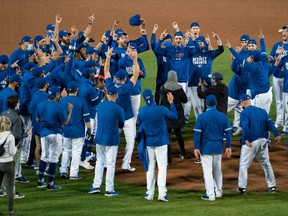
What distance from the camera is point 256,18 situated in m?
33.1

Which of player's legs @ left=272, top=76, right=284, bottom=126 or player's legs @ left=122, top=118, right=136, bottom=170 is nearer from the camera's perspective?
player's legs @ left=122, top=118, right=136, bottom=170

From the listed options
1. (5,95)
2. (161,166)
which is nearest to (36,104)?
(5,95)

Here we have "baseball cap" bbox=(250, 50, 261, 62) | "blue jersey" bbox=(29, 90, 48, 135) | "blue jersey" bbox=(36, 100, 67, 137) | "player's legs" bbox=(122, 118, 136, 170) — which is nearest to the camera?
"blue jersey" bbox=(36, 100, 67, 137)

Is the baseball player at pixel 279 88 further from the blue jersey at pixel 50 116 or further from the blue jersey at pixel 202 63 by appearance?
the blue jersey at pixel 50 116

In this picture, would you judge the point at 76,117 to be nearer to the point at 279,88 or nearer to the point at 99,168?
the point at 99,168

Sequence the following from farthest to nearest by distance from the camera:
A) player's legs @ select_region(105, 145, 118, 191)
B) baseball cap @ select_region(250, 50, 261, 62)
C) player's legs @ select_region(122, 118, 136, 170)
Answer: baseball cap @ select_region(250, 50, 261, 62)
player's legs @ select_region(122, 118, 136, 170)
player's legs @ select_region(105, 145, 118, 191)

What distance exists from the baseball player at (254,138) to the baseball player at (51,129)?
3.16 m

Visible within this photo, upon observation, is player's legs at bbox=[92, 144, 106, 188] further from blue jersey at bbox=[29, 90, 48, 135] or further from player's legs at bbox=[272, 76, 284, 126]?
player's legs at bbox=[272, 76, 284, 126]

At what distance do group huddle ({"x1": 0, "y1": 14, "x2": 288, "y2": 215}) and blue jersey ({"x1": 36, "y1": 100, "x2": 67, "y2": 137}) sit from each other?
2 cm

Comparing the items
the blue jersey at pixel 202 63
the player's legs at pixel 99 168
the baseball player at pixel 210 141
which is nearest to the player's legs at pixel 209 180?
the baseball player at pixel 210 141

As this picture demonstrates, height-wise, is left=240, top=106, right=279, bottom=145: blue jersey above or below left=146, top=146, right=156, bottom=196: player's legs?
above

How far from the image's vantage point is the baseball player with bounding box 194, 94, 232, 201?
12.5m

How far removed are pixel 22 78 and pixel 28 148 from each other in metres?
1.62

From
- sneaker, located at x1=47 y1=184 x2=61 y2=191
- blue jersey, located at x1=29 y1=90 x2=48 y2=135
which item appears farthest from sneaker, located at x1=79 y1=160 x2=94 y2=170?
sneaker, located at x1=47 y1=184 x2=61 y2=191
